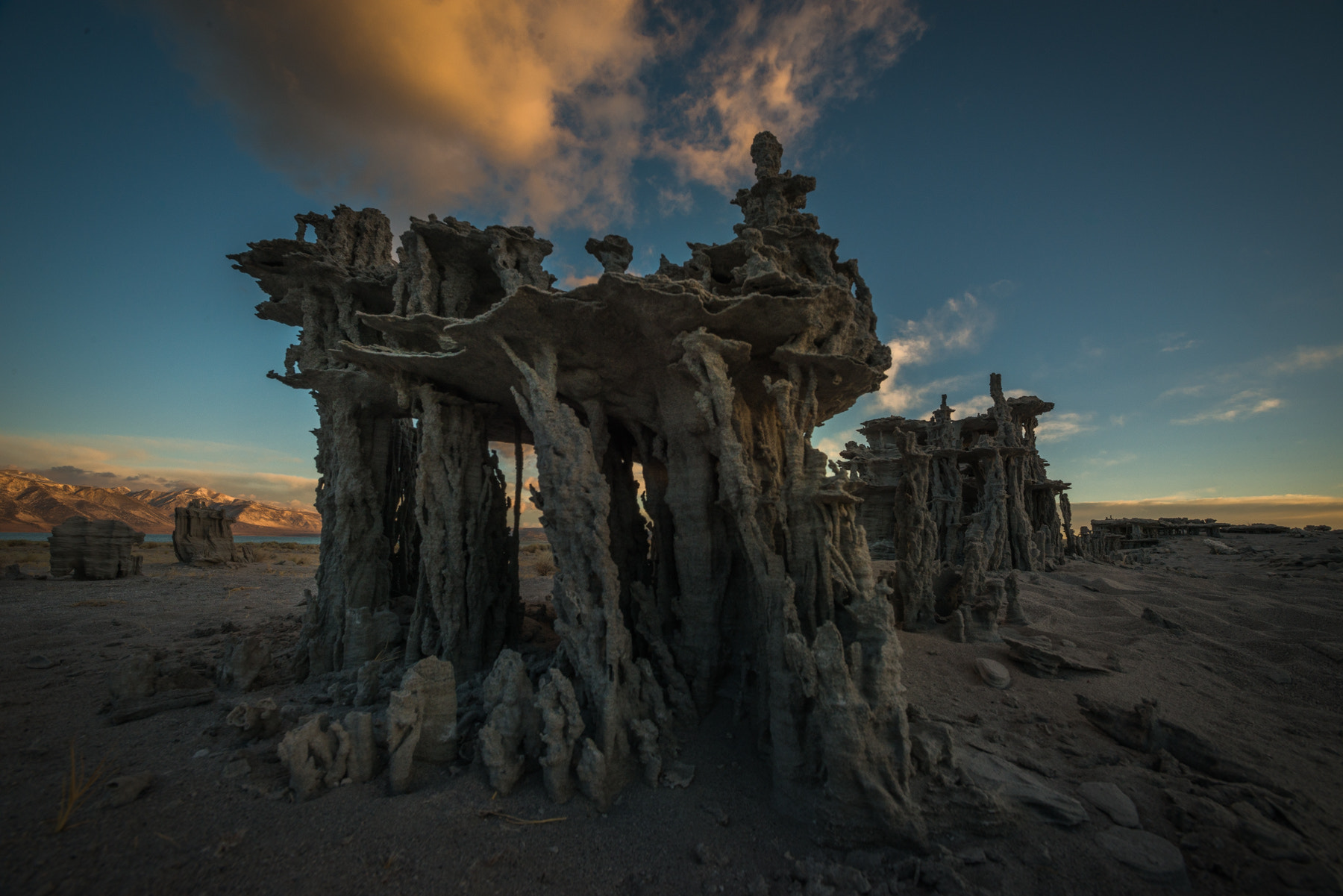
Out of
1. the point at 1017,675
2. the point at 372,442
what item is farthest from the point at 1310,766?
the point at 372,442

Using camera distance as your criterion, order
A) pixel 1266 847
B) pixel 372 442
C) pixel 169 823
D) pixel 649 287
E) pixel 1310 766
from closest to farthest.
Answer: pixel 1266 847, pixel 169 823, pixel 1310 766, pixel 649 287, pixel 372 442

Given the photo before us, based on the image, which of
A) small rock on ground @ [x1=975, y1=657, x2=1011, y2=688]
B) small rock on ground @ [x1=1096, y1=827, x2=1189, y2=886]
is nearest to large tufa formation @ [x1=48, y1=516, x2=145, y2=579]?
small rock on ground @ [x1=975, y1=657, x2=1011, y2=688]

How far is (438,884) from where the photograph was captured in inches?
183

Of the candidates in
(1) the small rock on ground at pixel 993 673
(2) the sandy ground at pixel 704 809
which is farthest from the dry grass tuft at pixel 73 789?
(1) the small rock on ground at pixel 993 673

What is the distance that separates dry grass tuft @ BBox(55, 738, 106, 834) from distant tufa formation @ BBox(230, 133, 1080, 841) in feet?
5.76

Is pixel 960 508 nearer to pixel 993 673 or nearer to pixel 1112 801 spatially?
pixel 993 673

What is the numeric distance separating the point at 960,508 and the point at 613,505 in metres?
18.8

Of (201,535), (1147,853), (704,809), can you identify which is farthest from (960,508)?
(201,535)

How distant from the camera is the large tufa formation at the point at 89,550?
68.5 feet

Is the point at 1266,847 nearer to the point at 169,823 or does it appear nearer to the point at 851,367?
the point at 851,367

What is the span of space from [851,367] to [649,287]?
361 centimetres

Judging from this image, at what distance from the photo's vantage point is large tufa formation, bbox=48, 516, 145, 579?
2089 centimetres

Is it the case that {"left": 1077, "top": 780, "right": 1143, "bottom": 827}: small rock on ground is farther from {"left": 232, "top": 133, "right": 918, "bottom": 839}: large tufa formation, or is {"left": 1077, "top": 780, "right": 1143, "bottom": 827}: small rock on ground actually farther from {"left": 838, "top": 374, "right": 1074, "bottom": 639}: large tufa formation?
{"left": 838, "top": 374, "right": 1074, "bottom": 639}: large tufa formation

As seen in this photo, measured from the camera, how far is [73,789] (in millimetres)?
5039
